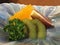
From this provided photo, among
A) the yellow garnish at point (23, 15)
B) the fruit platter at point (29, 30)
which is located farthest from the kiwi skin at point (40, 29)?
the yellow garnish at point (23, 15)

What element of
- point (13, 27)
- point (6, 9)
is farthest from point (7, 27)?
point (6, 9)

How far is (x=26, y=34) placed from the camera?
1341 millimetres

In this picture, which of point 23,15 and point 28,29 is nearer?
point 28,29

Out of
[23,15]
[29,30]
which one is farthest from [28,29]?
[23,15]

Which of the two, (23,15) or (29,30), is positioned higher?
(23,15)

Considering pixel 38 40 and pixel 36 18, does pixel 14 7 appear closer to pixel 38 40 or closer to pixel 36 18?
pixel 36 18

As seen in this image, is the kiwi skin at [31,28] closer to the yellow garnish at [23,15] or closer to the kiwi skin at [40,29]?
the kiwi skin at [40,29]

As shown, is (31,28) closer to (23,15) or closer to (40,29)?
(40,29)

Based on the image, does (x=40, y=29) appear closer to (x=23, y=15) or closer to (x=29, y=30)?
(x=29, y=30)

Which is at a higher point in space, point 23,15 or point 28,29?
point 23,15

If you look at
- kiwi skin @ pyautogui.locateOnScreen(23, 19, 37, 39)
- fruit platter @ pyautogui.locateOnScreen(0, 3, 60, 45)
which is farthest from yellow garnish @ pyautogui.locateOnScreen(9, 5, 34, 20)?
kiwi skin @ pyautogui.locateOnScreen(23, 19, 37, 39)

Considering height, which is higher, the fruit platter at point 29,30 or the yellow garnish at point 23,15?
the yellow garnish at point 23,15

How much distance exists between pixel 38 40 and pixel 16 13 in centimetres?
43

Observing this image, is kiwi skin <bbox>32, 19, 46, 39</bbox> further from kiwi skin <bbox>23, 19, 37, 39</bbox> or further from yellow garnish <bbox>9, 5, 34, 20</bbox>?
yellow garnish <bbox>9, 5, 34, 20</bbox>
